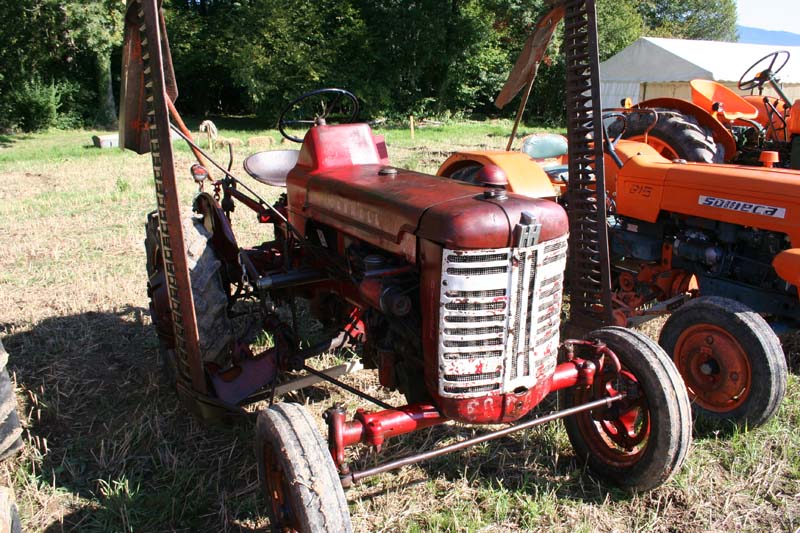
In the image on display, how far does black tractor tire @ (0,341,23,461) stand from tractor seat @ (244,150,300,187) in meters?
1.74

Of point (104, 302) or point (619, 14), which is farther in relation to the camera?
point (619, 14)

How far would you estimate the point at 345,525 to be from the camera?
5.88 feet

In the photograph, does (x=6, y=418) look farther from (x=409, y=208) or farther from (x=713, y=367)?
(x=713, y=367)

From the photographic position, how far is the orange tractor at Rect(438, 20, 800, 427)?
2.97m

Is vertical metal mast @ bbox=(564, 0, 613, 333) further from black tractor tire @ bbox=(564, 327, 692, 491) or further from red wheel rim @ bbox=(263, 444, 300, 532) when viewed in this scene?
red wheel rim @ bbox=(263, 444, 300, 532)

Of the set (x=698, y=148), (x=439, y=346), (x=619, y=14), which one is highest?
(x=619, y=14)

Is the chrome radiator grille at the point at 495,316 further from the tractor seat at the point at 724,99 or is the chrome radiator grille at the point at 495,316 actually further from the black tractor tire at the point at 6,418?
the tractor seat at the point at 724,99

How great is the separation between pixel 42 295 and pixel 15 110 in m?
18.6

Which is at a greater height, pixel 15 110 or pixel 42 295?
pixel 15 110

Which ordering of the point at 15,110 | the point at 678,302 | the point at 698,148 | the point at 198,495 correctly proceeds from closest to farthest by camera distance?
the point at 198,495, the point at 678,302, the point at 698,148, the point at 15,110

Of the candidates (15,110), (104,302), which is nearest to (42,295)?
(104,302)

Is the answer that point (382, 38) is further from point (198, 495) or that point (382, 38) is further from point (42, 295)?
point (198, 495)

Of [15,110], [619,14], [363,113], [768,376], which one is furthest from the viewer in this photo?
[619,14]

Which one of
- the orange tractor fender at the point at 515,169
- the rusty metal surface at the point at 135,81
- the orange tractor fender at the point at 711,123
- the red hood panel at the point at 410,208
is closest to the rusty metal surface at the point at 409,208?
the red hood panel at the point at 410,208
